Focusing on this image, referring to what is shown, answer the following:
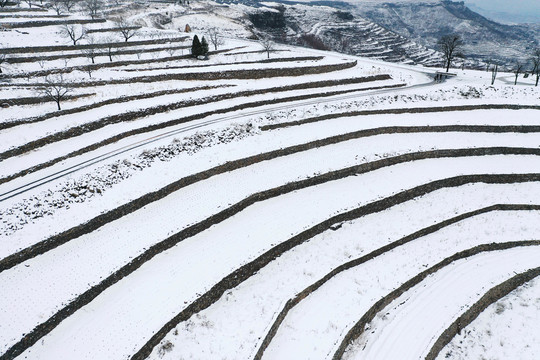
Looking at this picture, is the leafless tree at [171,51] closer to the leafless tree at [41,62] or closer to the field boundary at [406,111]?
the leafless tree at [41,62]

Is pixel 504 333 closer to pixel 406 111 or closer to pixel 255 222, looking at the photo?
pixel 255 222

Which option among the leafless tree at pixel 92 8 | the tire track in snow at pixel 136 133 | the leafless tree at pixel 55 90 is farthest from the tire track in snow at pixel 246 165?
the leafless tree at pixel 92 8

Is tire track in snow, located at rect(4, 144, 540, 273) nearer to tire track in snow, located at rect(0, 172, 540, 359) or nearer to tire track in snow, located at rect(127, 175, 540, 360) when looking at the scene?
tire track in snow, located at rect(0, 172, 540, 359)

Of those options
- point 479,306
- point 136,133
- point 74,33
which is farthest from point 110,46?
point 479,306

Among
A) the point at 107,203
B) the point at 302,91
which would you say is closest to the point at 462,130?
the point at 302,91

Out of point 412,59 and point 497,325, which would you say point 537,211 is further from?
point 412,59

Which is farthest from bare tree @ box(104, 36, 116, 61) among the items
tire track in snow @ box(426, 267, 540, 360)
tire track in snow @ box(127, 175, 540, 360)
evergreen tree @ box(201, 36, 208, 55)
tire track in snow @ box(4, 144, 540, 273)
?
tire track in snow @ box(426, 267, 540, 360)
